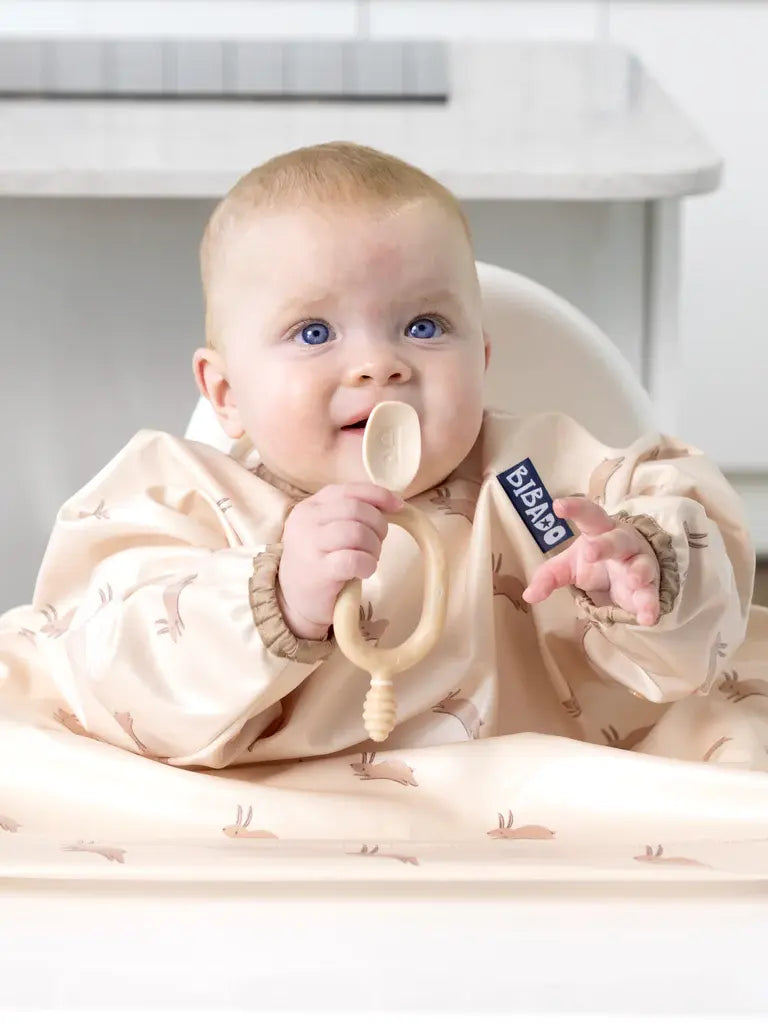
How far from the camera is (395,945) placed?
1.43 feet

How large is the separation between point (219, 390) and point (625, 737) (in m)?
0.32

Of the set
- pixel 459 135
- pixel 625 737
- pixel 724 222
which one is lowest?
pixel 724 222

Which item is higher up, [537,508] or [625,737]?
[537,508]

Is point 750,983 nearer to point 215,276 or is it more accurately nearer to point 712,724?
point 712,724

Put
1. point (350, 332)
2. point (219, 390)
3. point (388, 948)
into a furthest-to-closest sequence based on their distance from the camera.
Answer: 1. point (219, 390)
2. point (350, 332)
3. point (388, 948)

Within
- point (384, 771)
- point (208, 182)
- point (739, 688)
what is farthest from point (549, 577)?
point (208, 182)

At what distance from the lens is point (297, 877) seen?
494 millimetres

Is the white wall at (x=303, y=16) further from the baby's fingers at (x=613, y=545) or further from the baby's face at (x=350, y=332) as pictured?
the baby's fingers at (x=613, y=545)

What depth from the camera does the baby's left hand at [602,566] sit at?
2.06ft

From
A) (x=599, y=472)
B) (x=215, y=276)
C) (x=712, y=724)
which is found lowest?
(x=712, y=724)

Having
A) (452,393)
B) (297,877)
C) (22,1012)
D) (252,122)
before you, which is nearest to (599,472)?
(452,393)

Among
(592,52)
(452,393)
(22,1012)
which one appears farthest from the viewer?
(592,52)

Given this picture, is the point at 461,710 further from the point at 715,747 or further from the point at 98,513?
the point at 98,513

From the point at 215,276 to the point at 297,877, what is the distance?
421 mm
